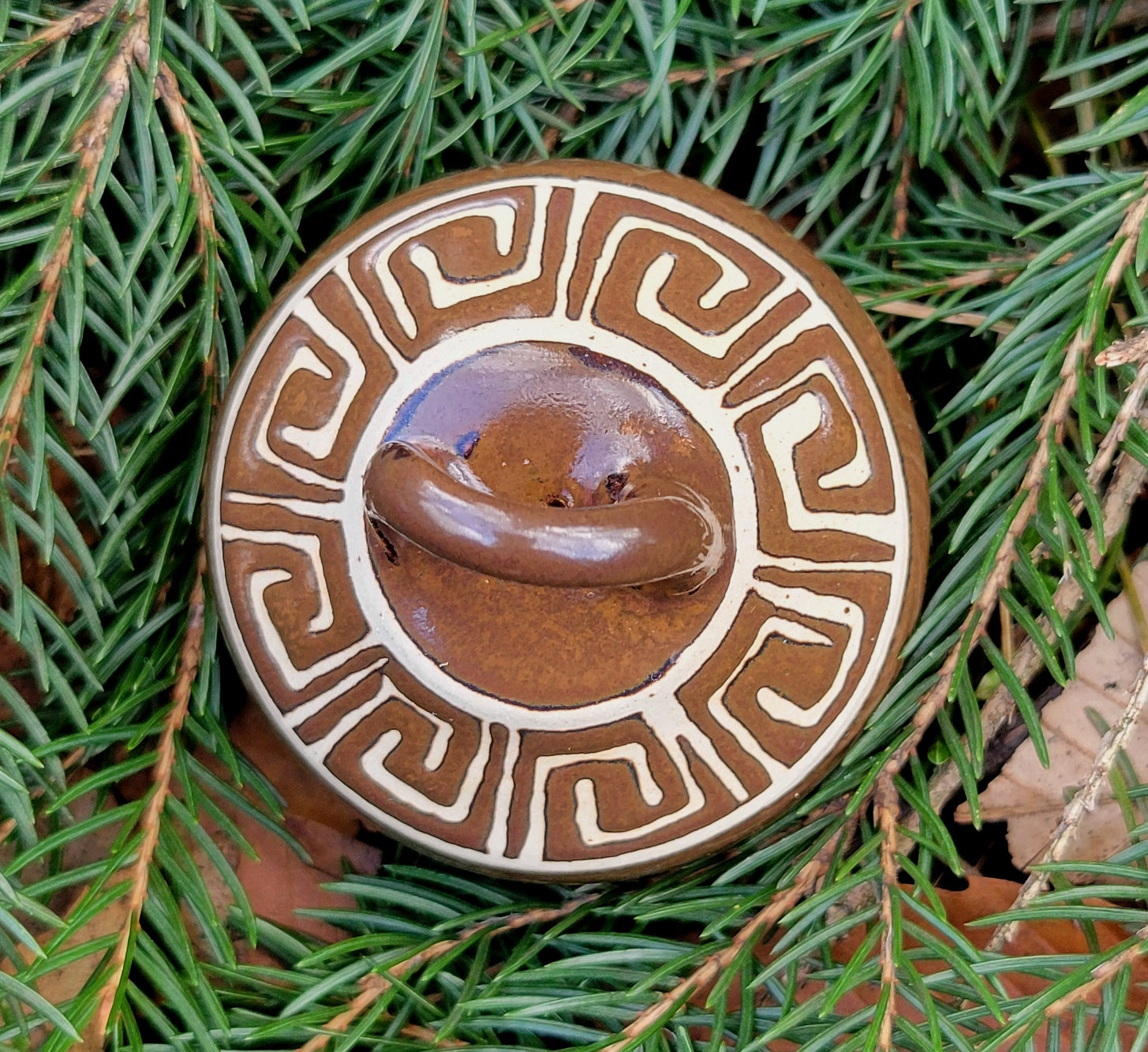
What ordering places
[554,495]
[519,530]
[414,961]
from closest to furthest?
[519,530], [554,495], [414,961]

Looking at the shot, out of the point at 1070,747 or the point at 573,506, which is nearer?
the point at 573,506

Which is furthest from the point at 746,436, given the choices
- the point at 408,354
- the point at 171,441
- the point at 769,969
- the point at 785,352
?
the point at 171,441

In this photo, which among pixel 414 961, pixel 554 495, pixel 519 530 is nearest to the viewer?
pixel 519 530

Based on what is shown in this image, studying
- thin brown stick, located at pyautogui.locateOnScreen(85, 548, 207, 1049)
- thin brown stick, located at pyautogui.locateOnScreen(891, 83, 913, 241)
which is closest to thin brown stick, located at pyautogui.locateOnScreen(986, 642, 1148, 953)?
thin brown stick, located at pyautogui.locateOnScreen(891, 83, 913, 241)

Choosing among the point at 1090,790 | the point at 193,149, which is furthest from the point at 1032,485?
the point at 193,149

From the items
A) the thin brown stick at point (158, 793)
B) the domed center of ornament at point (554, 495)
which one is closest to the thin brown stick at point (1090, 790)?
the domed center of ornament at point (554, 495)

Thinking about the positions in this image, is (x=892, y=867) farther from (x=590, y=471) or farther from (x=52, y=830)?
(x=52, y=830)

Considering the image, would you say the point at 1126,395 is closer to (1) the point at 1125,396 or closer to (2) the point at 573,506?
(1) the point at 1125,396
